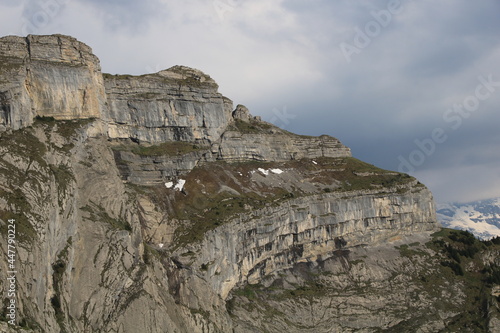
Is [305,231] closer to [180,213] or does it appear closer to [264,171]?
[264,171]

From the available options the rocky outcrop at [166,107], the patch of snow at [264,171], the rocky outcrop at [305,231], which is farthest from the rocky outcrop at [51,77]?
the patch of snow at [264,171]

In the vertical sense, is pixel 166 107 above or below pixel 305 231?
above

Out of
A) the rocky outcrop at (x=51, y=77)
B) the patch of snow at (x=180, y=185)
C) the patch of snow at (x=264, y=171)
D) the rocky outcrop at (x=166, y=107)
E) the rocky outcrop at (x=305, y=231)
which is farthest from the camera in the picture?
the patch of snow at (x=264, y=171)

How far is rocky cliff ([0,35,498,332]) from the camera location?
240ft

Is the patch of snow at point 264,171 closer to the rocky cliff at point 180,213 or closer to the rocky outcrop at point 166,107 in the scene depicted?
the rocky cliff at point 180,213

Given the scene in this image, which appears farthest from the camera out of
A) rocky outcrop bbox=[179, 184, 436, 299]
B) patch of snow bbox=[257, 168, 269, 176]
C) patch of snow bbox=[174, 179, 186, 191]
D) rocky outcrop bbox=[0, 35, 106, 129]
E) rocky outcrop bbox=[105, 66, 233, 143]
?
patch of snow bbox=[257, 168, 269, 176]

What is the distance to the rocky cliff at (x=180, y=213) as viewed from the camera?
73.2 metres

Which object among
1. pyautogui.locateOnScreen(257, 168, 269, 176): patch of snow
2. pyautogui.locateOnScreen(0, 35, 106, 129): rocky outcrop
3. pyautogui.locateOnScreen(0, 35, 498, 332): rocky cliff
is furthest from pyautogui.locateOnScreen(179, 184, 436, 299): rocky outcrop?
pyautogui.locateOnScreen(0, 35, 106, 129): rocky outcrop

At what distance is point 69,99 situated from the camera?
3999 inches

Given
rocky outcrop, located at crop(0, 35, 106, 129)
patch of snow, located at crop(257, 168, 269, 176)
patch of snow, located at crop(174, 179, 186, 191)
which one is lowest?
patch of snow, located at crop(174, 179, 186, 191)

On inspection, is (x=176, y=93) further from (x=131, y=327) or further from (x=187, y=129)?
(x=131, y=327)

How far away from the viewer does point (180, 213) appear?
105 m

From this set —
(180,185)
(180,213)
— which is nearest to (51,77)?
(180,185)

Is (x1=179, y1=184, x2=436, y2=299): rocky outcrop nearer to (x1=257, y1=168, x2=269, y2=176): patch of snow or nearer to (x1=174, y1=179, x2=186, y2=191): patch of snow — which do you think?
(x1=257, y1=168, x2=269, y2=176): patch of snow
